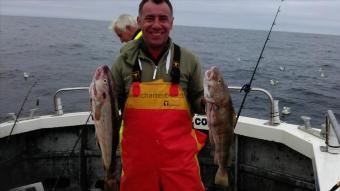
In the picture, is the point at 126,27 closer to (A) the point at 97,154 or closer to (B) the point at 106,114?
(A) the point at 97,154

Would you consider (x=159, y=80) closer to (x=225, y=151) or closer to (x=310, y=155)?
(x=225, y=151)

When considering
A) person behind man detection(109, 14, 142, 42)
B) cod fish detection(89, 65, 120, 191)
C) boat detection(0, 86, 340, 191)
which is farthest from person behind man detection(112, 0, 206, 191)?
person behind man detection(109, 14, 142, 42)

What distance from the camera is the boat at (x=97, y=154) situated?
501 centimetres

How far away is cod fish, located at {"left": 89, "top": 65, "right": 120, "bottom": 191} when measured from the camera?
10.1 ft

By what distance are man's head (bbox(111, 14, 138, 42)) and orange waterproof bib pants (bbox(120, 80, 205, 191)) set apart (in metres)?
1.93

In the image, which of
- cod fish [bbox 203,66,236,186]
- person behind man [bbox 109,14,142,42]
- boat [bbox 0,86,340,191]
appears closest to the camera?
cod fish [bbox 203,66,236,186]

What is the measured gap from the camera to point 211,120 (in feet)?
10.8

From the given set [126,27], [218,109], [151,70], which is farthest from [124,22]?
[218,109]

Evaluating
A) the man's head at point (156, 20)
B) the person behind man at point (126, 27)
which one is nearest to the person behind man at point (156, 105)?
the man's head at point (156, 20)

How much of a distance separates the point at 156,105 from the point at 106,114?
18.6 inches

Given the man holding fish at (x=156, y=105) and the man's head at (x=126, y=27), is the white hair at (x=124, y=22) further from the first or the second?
the man holding fish at (x=156, y=105)

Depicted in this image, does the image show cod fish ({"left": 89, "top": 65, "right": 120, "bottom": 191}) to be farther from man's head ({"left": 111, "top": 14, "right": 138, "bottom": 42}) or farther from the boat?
man's head ({"left": 111, "top": 14, "right": 138, "bottom": 42})

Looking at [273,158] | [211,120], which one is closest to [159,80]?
[211,120]

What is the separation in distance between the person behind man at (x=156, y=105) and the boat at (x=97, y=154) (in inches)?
56.9
